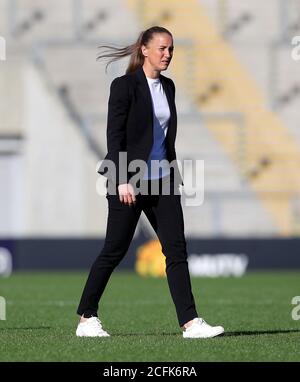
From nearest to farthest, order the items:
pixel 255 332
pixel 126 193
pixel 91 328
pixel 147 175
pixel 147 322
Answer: pixel 126 193, pixel 147 175, pixel 91 328, pixel 255 332, pixel 147 322

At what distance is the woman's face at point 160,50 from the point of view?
23.1 ft

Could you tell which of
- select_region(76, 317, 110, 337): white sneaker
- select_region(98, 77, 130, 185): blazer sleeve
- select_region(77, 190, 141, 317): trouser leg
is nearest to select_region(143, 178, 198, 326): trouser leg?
select_region(77, 190, 141, 317): trouser leg

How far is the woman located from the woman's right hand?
3 centimetres

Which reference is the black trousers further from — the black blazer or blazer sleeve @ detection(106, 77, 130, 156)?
blazer sleeve @ detection(106, 77, 130, 156)

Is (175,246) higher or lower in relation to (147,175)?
lower

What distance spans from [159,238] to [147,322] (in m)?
1.69

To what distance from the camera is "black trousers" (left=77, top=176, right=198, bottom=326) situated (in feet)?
23.3

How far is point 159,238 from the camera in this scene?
23.4 feet

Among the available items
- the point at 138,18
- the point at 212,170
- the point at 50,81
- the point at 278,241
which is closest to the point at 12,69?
the point at 50,81

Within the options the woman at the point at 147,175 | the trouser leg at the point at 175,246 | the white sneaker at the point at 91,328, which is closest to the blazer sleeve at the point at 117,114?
the woman at the point at 147,175

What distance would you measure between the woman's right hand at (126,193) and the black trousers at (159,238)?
122 mm

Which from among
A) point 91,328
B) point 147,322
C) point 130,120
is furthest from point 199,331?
point 147,322

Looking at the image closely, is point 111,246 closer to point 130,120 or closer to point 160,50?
point 130,120

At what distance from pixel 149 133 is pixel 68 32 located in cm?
1616
